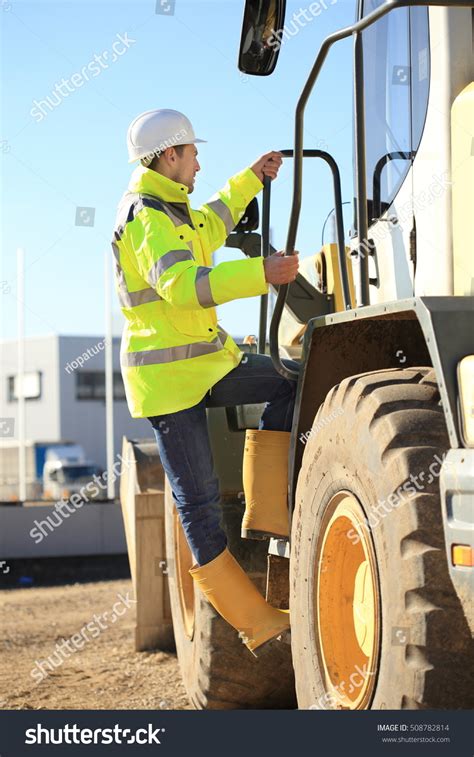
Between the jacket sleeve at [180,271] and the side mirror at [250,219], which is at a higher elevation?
the side mirror at [250,219]

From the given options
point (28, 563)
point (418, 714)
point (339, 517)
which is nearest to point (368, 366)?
point (339, 517)

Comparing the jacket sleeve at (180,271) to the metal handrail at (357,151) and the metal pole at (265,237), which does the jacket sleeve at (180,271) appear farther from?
the metal pole at (265,237)

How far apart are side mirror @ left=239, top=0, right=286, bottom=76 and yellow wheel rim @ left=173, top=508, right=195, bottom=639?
2.82 metres

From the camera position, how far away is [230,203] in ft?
16.4

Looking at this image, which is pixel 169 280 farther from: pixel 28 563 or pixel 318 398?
pixel 28 563

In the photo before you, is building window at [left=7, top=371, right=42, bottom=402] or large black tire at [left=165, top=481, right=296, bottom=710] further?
building window at [left=7, top=371, right=42, bottom=402]

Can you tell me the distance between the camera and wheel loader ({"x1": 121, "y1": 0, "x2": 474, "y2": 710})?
324cm

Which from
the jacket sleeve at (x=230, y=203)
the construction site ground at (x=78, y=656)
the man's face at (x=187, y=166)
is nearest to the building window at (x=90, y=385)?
the construction site ground at (x=78, y=656)

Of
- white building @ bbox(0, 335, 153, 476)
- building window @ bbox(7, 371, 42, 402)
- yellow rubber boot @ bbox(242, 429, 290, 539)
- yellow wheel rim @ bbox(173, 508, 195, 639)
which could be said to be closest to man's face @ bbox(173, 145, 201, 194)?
yellow rubber boot @ bbox(242, 429, 290, 539)

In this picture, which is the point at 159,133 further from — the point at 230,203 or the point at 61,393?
the point at 61,393

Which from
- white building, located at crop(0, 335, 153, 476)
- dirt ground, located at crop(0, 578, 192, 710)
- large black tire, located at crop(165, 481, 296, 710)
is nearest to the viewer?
large black tire, located at crop(165, 481, 296, 710)

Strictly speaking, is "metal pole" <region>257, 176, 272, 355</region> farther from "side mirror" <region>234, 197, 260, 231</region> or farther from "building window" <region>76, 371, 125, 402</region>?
"building window" <region>76, 371, 125, 402</region>

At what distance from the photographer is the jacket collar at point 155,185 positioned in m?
4.64

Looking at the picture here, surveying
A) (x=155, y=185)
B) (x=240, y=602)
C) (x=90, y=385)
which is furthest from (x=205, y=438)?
(x=90, y=385)
